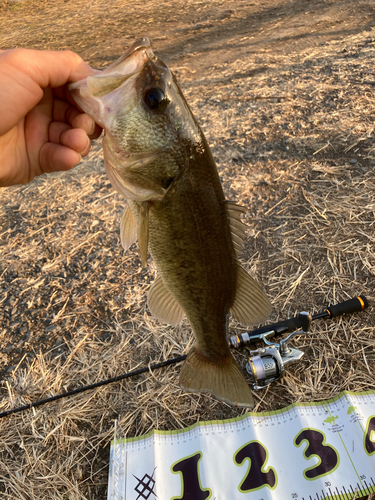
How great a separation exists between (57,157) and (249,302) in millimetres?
1265

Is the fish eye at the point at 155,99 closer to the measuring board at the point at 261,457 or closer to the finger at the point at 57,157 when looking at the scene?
the finger at the point at 57,157

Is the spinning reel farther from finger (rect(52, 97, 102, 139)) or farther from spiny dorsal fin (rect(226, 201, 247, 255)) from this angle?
finger (rect(52, 97, 102, 139))

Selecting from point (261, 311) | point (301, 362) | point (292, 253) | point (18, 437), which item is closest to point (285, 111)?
point (292, 253)

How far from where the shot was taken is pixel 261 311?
5.56 feet

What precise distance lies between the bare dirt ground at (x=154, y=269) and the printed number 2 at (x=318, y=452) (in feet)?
0.80

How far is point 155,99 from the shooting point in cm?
137

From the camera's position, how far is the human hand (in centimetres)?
154

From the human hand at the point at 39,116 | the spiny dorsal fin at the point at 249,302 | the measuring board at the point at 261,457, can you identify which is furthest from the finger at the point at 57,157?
the measuring board at the point at 261,457

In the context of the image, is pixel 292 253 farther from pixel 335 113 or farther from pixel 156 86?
pixel 335 113

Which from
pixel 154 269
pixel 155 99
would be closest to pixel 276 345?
pixel 154 269

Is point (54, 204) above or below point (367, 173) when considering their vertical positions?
above

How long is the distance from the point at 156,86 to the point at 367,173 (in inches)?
124

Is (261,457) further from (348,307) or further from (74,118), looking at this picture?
(74,118)

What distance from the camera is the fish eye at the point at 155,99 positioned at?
1357 millimetres
